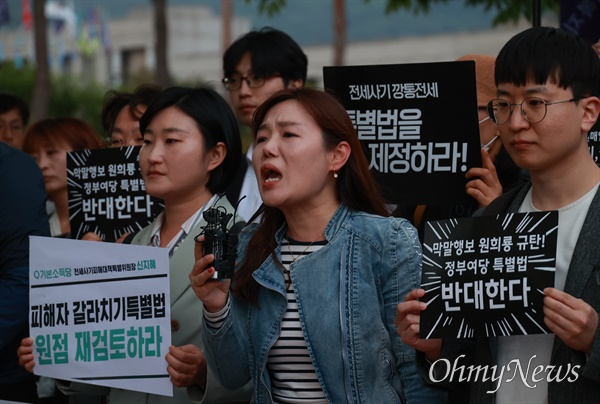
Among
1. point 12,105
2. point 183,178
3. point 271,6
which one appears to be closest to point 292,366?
point 183,178

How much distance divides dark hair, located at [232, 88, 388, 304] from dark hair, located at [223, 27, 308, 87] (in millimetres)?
1966

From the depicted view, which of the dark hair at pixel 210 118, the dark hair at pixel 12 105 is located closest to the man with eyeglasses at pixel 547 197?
the dark hair at pixel 210 118

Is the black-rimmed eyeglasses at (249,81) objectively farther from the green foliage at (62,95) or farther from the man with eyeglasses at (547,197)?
the green foliage at (62,95)

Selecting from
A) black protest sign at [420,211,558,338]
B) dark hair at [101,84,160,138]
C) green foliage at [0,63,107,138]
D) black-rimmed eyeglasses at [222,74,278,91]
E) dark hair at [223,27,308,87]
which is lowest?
black protest sign at [420,211,558,338]

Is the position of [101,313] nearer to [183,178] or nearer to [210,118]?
[183,178]

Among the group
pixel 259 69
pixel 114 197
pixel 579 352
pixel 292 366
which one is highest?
pixel 259 69

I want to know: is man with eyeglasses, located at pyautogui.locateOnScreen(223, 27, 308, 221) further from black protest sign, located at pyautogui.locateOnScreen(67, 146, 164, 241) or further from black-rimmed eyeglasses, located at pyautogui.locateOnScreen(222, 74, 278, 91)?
black protest sign, located at pyautogui.locateOnScreen(67, 146, 164, 241)

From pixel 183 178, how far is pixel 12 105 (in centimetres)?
344

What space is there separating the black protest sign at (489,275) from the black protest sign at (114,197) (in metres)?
2.12

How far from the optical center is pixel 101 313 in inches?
153

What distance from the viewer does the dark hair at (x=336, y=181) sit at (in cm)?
348

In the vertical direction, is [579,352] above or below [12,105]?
below

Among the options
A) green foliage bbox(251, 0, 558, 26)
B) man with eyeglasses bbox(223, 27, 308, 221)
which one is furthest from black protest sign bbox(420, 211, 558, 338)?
green foliage bbox(251, 0, 558, 26)

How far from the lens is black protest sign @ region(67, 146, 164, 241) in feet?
15.6
